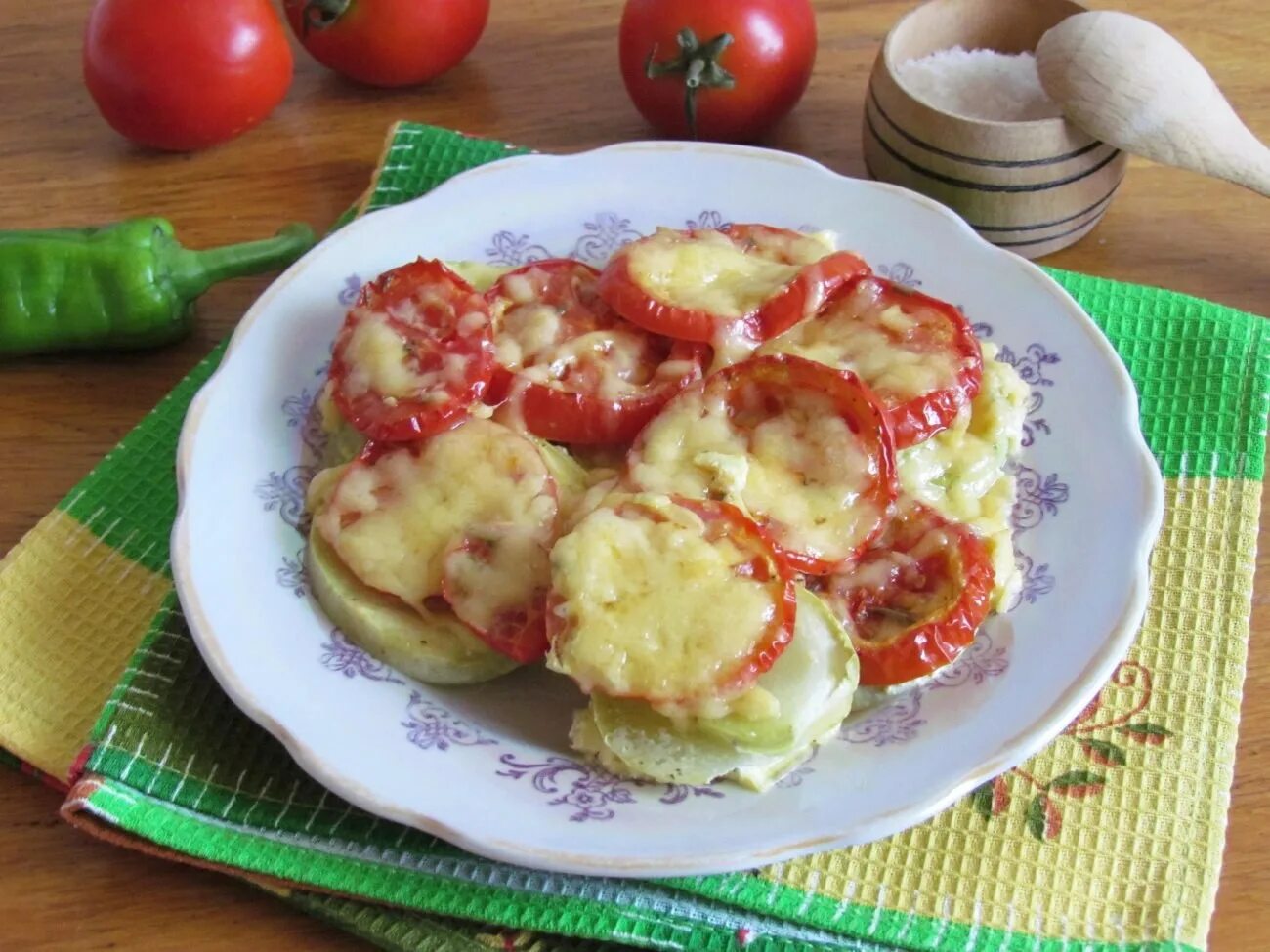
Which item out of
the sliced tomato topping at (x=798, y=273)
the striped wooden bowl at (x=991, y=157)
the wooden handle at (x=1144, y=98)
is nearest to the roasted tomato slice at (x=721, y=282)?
the sliced tomato topping at (x=798, y=273)

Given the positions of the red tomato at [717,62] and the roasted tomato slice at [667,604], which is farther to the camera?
the red tomato at [717,62]

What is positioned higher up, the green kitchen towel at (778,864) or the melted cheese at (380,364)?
the melted cheese at (380,364)

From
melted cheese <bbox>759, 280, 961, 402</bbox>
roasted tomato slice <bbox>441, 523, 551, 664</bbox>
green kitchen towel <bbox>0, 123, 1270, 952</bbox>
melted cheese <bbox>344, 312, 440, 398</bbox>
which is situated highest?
melted cheese <bbox>344, 312, 440, 398</bbox>

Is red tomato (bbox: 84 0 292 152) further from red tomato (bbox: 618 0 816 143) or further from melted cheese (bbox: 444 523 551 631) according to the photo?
melted cheese (bbox: 444 523 551 631)

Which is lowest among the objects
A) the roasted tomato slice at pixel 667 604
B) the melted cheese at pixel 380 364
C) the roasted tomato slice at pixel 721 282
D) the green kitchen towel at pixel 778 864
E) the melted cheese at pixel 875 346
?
the green kitchen towel at pixel 778 864

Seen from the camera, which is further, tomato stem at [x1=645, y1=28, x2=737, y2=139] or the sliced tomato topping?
tomato stem at [x1=645, y1=28, x2=737, y2=139]

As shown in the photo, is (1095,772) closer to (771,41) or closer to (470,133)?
(771,41)

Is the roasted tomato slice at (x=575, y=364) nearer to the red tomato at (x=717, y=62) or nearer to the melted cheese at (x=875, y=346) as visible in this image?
the melted cheese at (x=875, y=346)

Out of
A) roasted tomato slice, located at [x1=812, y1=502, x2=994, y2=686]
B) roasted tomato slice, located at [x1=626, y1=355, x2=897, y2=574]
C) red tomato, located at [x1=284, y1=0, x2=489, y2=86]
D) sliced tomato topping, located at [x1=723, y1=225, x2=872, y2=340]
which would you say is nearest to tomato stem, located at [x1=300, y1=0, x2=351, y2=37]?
red tomato, located at [x1=284, y1=0, x2=489, y2=86]
